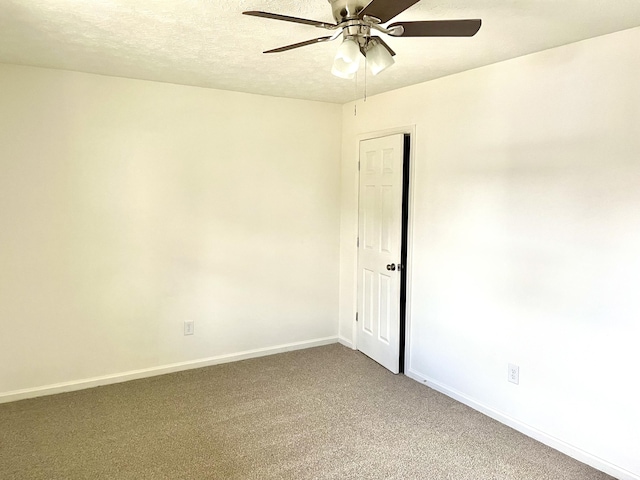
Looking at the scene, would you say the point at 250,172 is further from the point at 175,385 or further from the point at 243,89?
the point at 175,385

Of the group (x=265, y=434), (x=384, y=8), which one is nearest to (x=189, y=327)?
(x=265, y=434)

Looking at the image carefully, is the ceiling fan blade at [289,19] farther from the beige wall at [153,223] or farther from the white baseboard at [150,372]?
the white baseboard at [150,372]

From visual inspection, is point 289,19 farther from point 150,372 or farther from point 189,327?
point 150,372

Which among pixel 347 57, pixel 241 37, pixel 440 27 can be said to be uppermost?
pixel 241 37

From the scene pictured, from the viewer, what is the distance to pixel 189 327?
386 cm

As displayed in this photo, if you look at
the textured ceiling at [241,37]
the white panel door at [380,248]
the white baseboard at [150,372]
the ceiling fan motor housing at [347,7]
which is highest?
the textured ceiling at [241,37]

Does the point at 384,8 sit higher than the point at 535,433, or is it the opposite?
the point at 384,8

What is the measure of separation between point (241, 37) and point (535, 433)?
9.56ft

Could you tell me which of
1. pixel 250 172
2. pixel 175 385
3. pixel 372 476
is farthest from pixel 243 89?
pixel 372 476

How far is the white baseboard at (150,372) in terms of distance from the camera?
3.29 metres

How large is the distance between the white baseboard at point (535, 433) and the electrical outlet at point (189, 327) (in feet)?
6.27

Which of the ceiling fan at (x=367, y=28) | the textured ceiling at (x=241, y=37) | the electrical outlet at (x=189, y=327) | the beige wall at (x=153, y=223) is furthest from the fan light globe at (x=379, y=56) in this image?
the electrical outlet at (x=189, y=327)

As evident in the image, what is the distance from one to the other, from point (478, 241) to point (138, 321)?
2696 mm

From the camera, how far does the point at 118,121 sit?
3.45 meters
